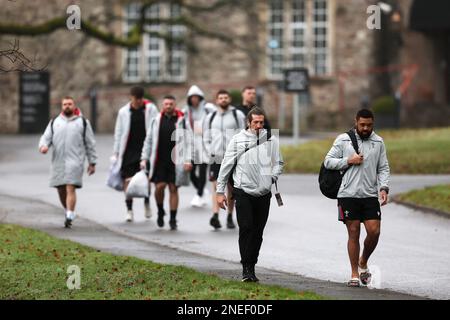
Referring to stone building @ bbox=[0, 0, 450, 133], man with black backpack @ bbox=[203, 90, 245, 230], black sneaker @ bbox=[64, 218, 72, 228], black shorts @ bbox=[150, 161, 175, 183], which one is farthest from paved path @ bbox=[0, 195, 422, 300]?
Result: stone building @ bbox=[0, 0, 450, 133]

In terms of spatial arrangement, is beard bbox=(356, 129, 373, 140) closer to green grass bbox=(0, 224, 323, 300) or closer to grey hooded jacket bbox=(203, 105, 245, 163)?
green grass bbox=(0, 224, 323, 300)

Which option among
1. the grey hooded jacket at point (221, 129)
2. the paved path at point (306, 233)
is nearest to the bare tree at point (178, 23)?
the paved path at point (306, 233)

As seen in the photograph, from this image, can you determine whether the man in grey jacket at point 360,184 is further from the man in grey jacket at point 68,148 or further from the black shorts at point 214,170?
the man in grey jacket at point 68,148

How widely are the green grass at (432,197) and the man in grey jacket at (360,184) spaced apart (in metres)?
6.96

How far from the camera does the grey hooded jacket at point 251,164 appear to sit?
43.8ft

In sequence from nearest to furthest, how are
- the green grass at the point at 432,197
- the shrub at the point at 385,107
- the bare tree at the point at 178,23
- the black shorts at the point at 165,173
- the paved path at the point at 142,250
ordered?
1. the paved path at the point at 142,250
2. the black shorts at the point at 165,173
3. the green grass at the point at 432,197
4. the bare tree at the point at 178,23
5. the shrub at the point at 385,107

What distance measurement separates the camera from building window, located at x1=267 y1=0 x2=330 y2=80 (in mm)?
43375

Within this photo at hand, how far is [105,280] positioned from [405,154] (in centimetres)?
1650

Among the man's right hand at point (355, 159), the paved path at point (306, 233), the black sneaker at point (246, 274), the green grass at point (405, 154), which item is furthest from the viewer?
the green grass at point (405, 154)

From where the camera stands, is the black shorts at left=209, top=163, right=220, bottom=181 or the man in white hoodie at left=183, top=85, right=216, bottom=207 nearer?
the black shorts at left=209, top=163, right=220, bottom=181

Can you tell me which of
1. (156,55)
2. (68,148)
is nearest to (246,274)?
(68,148)

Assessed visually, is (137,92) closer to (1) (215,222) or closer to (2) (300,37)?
(1) (215,222)

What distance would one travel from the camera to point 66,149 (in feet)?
61.4

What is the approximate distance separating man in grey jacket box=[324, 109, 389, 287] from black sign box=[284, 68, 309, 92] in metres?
18.3
